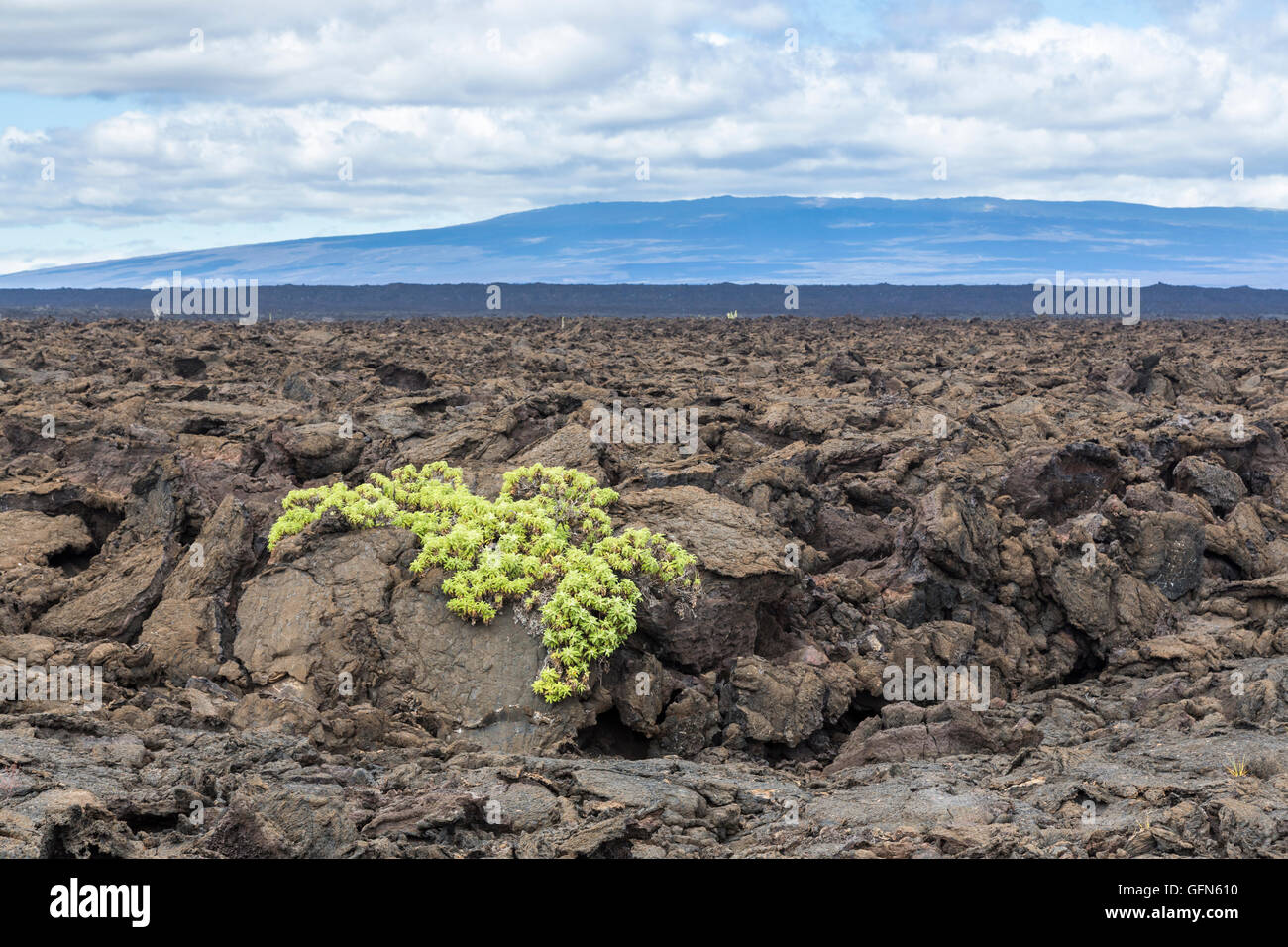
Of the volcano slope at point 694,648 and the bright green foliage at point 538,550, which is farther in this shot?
the bright green foliage at point 538,550

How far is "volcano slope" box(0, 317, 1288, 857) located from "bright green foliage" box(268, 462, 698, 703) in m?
0.24

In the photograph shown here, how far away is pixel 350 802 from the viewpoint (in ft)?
22.0

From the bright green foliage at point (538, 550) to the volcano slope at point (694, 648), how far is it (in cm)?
24

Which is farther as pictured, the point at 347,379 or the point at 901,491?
the point at 347,379

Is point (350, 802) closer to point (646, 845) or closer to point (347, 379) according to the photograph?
point (646, 845)

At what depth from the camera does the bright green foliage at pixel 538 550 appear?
31.7 ft

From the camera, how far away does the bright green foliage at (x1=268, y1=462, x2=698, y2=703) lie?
9.65m

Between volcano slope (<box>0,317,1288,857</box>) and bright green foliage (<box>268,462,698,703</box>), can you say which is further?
bright green foliage (<box>268,462,698,703</box>)

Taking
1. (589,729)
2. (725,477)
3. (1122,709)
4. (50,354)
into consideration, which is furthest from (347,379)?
(1122,709)

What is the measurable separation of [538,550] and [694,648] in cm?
→ 171

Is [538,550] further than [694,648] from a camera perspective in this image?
Yes

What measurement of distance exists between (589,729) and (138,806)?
4.00 metres

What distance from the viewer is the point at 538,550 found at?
10570 mm

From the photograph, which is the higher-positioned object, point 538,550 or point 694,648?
point 538,550
